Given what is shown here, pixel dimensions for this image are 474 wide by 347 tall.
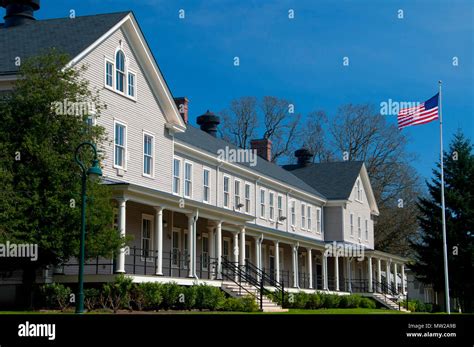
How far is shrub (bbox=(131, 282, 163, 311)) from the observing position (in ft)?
80.1

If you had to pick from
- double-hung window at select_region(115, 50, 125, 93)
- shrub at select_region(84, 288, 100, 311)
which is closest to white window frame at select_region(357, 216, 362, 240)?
double-hung window at select_region(115, 50, 125, 93)

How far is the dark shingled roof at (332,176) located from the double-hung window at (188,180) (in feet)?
68.1

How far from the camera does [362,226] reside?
188 feet

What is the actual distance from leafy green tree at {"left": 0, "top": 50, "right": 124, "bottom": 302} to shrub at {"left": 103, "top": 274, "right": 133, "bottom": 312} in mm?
1433

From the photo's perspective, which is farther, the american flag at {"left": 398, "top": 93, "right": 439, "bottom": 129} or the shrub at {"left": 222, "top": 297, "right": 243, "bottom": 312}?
the american flag at {"left": 398, "top": 93, "right": 439, "bottom": 129}

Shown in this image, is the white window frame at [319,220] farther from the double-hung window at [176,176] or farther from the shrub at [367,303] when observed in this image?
the double-hung window at [176,176]

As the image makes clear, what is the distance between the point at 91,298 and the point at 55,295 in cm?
111

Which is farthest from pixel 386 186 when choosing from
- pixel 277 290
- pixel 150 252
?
pixel 150 252

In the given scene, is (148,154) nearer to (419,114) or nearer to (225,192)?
(225,192)

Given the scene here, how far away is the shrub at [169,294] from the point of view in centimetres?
2573

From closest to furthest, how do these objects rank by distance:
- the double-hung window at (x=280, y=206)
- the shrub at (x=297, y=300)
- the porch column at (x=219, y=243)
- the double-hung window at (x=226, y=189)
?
the porch column at (x=219, y=243)
the shrub at (x=297, y=300)
the double-hung window at (x=226, y=189)
the double-hung window at (x=280, y=206)

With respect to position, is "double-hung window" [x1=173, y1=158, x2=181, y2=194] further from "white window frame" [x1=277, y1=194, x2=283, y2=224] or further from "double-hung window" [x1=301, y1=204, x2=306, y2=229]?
"double-hung window" [x1=301, y1=204, x2=306, y2=229]

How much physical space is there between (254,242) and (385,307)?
11208 mm

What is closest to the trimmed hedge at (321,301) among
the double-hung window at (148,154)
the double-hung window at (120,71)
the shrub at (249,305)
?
the shrub at (249,305)
